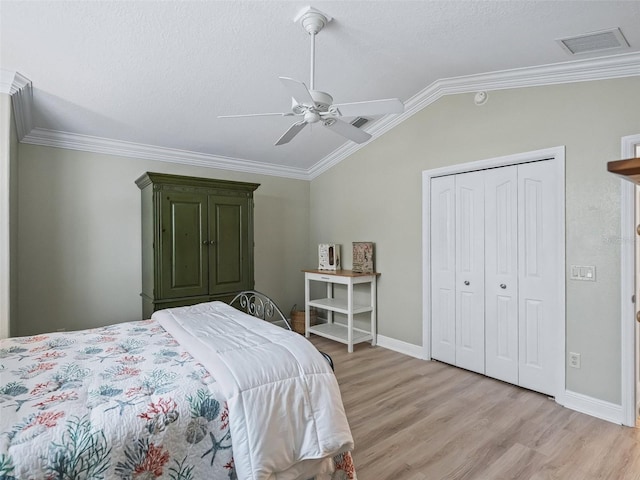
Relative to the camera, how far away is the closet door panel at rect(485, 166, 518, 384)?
10.5 ft

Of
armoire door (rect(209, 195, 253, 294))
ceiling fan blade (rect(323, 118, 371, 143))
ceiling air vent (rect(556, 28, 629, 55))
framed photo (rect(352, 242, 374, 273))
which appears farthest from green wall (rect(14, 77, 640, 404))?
ceiling fan blade (rect(323, 118, 371, 143))

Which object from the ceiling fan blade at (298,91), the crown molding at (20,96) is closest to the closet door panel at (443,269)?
the ceiling fan blade at (298,91)

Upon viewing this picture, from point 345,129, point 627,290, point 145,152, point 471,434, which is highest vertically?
point 145,152

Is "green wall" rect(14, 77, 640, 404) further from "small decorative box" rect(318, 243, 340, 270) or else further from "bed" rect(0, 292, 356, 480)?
"bed" rect(0, 292, 356, 480)

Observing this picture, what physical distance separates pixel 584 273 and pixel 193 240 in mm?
3526

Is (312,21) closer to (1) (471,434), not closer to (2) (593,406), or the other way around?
(1) (471,434)

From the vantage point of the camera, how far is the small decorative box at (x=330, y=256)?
4772 mm

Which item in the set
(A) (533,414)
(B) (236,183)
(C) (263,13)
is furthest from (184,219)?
(A) (533,414)

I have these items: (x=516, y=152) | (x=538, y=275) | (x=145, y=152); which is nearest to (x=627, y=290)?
(x=538, y=275)

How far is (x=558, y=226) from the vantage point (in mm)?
2879

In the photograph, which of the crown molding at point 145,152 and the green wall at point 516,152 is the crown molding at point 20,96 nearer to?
the crown molding at point 145,152

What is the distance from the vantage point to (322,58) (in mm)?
2838

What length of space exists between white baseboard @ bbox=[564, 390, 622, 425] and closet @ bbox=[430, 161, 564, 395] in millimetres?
163

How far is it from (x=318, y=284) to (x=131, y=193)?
281 centimetres
